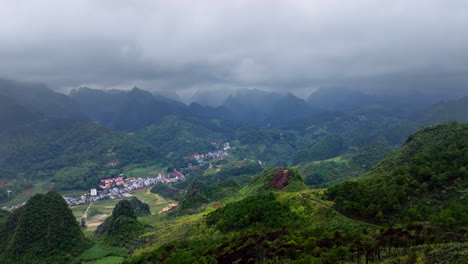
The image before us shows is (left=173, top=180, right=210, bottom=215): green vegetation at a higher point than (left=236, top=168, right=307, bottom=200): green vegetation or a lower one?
lower

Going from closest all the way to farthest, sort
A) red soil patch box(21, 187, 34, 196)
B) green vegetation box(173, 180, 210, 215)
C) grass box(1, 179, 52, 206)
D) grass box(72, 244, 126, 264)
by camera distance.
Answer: grass box(72, 244, 126, 264)
green vegetation box(173, 180, 210, 215)
grass box(1, 179, 52, 206)
red soil patch box(21, 187, 34, 196)

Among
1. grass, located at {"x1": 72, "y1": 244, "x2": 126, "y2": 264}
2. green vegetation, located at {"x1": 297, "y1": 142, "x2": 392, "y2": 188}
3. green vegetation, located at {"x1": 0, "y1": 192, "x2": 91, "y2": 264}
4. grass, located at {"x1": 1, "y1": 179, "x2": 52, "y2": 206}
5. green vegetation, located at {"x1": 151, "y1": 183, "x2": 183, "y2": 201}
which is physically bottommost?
green vegetation, located at {"x1": 151, "y1": 183, "x2": 183, "y2": 201}

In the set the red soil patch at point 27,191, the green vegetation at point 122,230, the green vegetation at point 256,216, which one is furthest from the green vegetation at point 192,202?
the red soil patch at point 27,191

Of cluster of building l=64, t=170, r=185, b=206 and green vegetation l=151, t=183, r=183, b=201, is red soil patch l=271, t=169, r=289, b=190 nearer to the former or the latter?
green vegetation l=151, t=183, r=183, b=201

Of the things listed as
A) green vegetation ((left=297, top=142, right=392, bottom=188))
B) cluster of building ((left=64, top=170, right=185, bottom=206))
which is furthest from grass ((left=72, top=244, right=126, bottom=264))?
green vegetation ((left=297, top=142, right=392, bottom=188))

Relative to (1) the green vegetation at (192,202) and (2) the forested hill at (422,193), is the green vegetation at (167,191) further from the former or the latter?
(2) the forested hill at (422,193)

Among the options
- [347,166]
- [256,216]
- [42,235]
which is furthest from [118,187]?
[347,166]

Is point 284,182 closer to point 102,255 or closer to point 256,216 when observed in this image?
→ point 256,216
